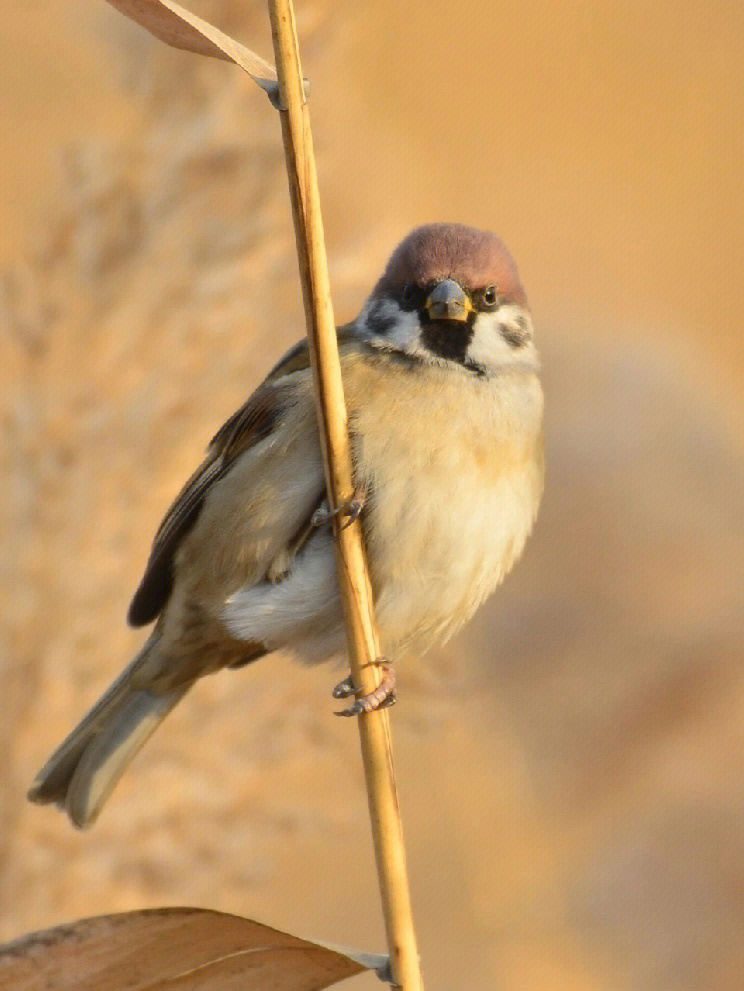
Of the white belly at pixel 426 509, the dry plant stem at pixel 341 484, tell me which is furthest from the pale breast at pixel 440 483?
the dry plant stem at pixel 341 484

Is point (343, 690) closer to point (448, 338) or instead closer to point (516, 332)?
point (448, 338)

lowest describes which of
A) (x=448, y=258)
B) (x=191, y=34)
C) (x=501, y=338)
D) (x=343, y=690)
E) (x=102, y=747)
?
(x=102, y=747)

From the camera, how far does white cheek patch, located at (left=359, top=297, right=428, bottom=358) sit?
5.65 ft

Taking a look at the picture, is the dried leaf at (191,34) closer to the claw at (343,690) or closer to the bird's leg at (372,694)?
the bird's leg at (372,694)

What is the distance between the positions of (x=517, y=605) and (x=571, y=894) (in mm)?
593

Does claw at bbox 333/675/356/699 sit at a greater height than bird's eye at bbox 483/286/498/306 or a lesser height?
lesser

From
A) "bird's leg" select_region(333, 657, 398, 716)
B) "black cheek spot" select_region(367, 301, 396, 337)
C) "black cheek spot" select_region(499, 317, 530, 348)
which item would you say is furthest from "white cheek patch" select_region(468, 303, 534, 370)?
"bird's leg" select_region(333, 657, 398, 716)

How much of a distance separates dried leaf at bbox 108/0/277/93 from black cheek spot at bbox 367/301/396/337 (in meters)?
0.72

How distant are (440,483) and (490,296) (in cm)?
32

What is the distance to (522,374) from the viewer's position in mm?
1830

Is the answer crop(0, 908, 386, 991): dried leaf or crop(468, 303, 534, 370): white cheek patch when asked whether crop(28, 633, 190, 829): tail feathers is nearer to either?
crop(468, 303, 534, 370): white cheek patch

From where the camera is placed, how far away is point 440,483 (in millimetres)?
1632

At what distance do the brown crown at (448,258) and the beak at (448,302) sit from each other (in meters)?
0.02

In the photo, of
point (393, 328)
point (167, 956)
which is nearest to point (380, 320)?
point (393, 328)
